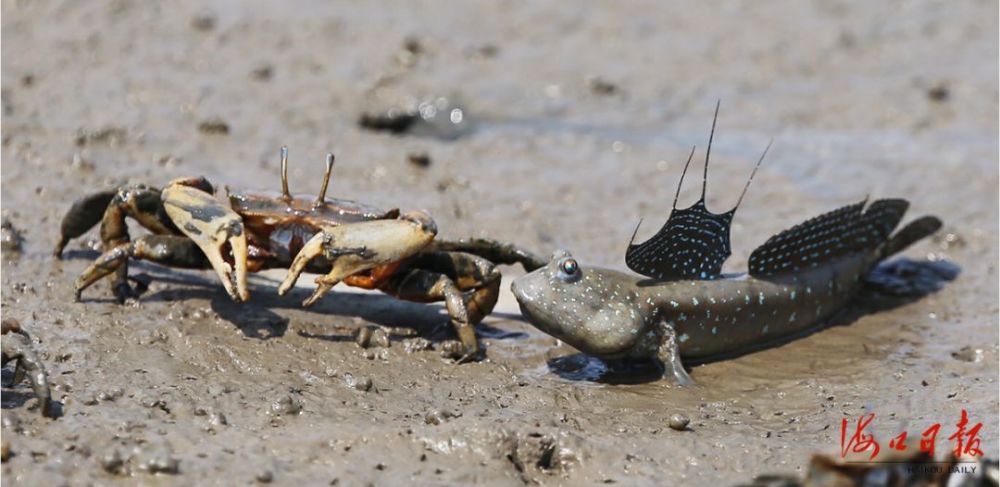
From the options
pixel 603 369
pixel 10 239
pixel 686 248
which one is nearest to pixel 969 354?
pixel 686 248

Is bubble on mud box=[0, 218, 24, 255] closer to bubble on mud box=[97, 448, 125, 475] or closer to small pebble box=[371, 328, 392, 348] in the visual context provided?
small pebble box=[371, 328, 392, 348]

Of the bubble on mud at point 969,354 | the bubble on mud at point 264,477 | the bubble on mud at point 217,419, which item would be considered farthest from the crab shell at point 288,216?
the bubble on mud at point 969,354

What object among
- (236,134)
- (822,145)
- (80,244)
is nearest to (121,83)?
(236,134)

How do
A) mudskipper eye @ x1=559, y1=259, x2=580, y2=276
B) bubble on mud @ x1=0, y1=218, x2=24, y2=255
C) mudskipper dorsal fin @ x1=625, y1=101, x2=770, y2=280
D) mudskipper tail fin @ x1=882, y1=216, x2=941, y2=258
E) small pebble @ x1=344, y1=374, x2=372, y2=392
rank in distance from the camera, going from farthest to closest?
1. mudskipper tail fin @ x1=882, y1=216, x2=941, y2=258
2. bubble on mud @ x1=0, y1=218, x2=24, y2=255
3. mudskipper dorsal fin @ x1=625, y1=101, x2=770, y2=280
4. mudskipper eye @ x1=559, y1=259, x2=580, y2=276
5. small pebble @ x1=344, y1=374, x2=372, y2=392

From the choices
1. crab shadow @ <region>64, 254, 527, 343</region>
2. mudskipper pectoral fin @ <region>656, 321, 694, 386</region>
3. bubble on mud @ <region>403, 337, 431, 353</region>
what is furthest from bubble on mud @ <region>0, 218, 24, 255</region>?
mudskipper pectoral fin @ <region>656, 321, 694, 386</region>

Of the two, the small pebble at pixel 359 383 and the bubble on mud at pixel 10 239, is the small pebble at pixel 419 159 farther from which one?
the small pebble at pixel 359 383

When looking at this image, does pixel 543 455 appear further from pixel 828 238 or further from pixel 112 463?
pixel 828 238
